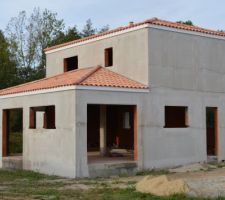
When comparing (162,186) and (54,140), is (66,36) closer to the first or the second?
(54,140)

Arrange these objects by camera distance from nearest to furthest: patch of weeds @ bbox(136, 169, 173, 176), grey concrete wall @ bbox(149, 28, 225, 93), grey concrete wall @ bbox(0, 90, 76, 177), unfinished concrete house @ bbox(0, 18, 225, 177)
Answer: grey concrete wall @ bbox(0, 90, 76, 177), unfinished concrete house @ bbox(0, 18, 225, 177), patch of weeds @ bbox(136, 169, 173, 176), grey concrete wall @ bbox(149, 28, 225, 93)

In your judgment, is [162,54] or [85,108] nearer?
[85,108]

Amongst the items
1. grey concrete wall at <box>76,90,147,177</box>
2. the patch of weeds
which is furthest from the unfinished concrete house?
the patch of weeds

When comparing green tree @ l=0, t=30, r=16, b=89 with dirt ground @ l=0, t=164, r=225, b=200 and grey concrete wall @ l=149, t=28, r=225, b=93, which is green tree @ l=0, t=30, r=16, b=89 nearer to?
dirt ground @ l=0, t=164, r=225, b=200

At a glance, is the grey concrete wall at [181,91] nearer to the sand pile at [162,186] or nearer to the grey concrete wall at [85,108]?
the grey concrete wall at [85,108]

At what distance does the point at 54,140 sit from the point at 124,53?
5215 millimetres

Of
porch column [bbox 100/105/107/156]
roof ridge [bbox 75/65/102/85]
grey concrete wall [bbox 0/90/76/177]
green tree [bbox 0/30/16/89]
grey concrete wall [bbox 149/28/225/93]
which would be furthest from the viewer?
green tree [bbox 0/30/16/89]

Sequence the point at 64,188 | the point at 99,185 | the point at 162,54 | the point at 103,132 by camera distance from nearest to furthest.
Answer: the point at 64,188, the point at 99,185, the point at 162,54, the point at 103,132

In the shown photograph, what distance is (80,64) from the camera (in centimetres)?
2408

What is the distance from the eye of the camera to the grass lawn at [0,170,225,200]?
13086mm

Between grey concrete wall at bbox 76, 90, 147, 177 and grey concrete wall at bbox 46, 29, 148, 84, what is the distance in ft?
4.52

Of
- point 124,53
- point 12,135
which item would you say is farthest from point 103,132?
point 12,135

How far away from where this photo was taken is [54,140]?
19.1 metres

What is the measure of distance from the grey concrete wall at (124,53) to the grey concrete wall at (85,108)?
1378mm
